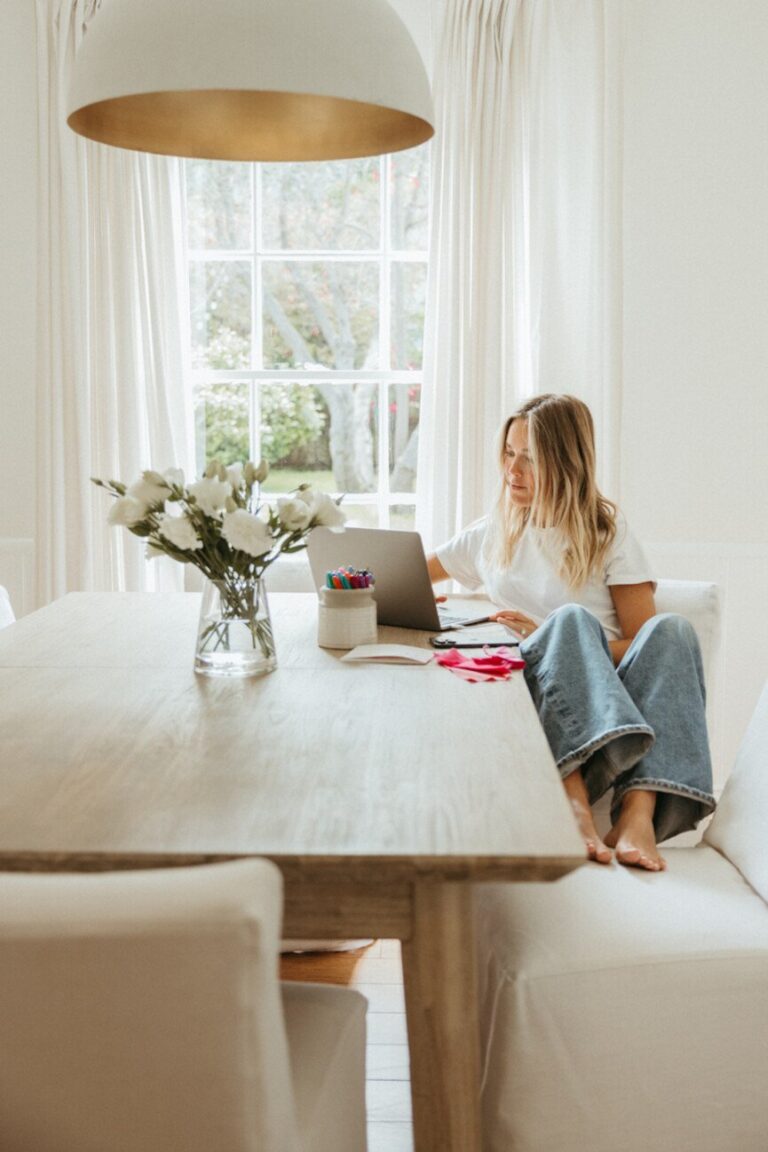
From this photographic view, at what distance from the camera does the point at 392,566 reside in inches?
92.4

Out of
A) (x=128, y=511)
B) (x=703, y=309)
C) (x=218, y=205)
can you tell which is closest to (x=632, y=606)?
(x=128, y=511)

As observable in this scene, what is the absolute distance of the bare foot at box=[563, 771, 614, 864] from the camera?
6.15ft

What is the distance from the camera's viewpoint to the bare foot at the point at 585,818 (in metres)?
1.87

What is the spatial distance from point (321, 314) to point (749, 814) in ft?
8.69

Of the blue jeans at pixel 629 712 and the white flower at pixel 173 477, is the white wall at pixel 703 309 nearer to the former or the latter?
the blue jeans at pixel 629 712

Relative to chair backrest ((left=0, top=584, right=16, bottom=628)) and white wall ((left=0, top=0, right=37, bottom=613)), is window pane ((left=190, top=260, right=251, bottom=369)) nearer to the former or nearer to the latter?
white wall ((left=0, top=0, right=37, bottom=613))

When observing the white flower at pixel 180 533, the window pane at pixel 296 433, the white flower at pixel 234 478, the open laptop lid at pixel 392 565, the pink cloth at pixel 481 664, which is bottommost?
the pink cloth at pixel 481 664

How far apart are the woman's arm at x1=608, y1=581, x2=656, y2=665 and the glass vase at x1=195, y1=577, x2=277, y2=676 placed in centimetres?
87

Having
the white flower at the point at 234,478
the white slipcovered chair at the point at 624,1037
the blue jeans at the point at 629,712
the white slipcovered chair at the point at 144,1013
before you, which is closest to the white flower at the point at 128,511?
the white flower at the point at 234,478

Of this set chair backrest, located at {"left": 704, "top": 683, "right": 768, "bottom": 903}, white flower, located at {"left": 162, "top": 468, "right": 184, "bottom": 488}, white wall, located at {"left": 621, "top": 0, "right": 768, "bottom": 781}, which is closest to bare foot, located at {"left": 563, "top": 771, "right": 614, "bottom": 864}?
chair backrest, located at {"left": 704, "top": 683, "right": 768, "bottom": 903}

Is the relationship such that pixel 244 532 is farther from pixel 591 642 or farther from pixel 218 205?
pixel 218 205

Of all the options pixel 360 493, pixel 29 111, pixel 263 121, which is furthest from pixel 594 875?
pixel 29 111

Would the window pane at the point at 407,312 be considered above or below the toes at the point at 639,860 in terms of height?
above

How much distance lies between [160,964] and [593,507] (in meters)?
1.98
